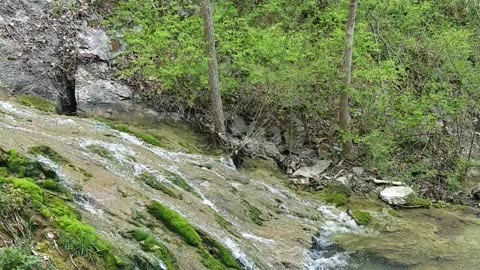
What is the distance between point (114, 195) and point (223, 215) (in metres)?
2.07

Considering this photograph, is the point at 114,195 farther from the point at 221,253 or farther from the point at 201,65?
the point at 201,65

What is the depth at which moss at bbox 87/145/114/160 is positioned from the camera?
787 cm

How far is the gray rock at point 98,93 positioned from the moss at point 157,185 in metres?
3.87

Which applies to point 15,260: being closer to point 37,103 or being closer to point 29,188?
point 29,188

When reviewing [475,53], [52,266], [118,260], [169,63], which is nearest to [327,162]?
[169,63]

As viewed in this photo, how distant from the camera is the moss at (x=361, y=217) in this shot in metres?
9.38

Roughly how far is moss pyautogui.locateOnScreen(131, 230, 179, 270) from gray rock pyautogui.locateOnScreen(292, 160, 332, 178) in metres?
6.26

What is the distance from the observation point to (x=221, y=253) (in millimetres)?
6410

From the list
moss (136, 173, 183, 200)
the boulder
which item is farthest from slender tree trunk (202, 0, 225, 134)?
moss (136, 173, 183, 200)

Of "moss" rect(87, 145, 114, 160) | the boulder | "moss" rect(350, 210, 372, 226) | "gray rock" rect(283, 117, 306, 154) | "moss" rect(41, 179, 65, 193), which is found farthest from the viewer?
"gray rock" rect(283, 117, 306, 154)

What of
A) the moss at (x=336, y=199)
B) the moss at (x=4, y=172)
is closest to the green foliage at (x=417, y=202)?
the moss at (x=336, y=199)

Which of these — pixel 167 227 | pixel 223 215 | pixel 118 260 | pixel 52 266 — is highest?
pixel 52 266

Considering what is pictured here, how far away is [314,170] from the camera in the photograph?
1170 centimetres

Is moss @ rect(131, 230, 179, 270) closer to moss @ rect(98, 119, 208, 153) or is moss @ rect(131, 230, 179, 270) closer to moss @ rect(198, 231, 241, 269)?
moss @ rect(198, 231, 241, 269)
